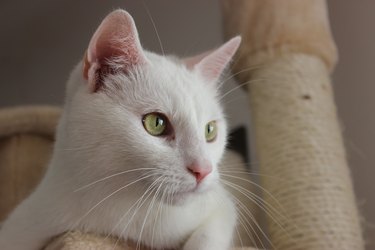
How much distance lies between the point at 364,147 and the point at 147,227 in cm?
89

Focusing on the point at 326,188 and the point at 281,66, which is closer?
the point at 326,188

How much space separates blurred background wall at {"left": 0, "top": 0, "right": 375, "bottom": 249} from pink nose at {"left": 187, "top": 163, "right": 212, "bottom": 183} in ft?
2.46

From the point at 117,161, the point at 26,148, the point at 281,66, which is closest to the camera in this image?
the point at 117,161

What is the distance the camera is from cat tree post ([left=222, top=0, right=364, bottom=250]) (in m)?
1.06

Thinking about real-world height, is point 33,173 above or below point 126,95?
below

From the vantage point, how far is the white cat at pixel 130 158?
A: 2.57 feet

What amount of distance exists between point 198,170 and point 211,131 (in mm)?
158

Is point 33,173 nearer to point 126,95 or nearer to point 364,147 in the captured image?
point 126,95

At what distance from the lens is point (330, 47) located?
1259 mm

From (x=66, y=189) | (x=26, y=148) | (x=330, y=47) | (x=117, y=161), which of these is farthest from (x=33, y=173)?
(x=330, y=47)

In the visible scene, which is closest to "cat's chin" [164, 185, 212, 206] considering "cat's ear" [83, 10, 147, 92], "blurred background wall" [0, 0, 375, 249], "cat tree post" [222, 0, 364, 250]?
"cat's ear" [83, 10, 147, 92]

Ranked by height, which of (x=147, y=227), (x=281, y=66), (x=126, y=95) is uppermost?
(x=281, y=66)

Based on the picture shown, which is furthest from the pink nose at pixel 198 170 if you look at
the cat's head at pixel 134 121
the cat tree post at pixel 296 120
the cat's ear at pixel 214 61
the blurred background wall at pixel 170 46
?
the blurred background wall at pixel 170 46

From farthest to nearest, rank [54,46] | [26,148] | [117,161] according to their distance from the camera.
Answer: [54,46], [26,148], [117,161]
